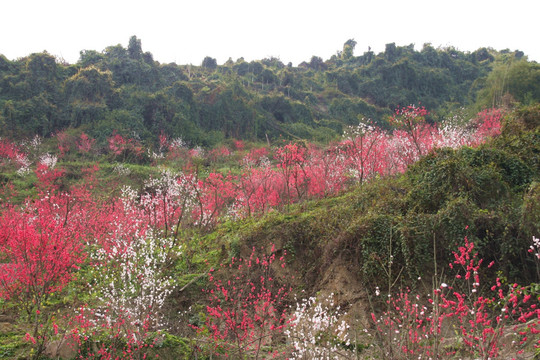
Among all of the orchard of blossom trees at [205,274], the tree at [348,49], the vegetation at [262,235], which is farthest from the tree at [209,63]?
the orchard of blossom trees at [205,274]

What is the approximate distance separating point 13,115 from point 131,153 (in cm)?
1194

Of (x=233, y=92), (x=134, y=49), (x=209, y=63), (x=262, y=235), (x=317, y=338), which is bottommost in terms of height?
(x=317, y=338)

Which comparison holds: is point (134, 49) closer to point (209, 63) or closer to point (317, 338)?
point (209, 63)

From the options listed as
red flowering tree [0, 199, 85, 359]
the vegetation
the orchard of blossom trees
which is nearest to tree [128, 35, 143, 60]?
the vegetation

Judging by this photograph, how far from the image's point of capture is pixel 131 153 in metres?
31.0

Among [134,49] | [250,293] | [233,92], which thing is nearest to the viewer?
[250,293]

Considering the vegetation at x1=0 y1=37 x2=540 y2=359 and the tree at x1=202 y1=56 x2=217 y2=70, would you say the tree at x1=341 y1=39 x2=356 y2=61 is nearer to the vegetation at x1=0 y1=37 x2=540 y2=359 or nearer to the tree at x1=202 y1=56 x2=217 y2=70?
the tree at x1=202 y1=56 x2=217 y2=70

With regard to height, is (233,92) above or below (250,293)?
above

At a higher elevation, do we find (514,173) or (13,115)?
(13,115)

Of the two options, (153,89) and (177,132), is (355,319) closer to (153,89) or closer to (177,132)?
(177,132)

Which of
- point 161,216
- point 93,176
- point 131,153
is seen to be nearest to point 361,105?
point 131,153

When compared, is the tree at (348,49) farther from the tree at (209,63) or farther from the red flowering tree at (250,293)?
the red flowering tree at (250,293)

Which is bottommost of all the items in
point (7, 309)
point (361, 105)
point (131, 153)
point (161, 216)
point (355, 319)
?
point (355, 319)

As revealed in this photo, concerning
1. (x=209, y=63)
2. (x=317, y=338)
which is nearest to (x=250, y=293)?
(x=317, y=338)
